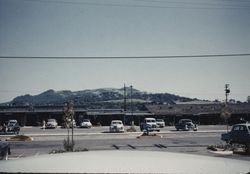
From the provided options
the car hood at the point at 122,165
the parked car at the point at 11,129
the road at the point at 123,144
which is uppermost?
the car hood at the point at 122,165

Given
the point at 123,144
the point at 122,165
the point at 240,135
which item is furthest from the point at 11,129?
the point at 122,165

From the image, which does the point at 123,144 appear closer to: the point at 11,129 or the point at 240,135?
the point at 240,135

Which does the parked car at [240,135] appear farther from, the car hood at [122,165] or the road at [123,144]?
the car hood at [122,165]

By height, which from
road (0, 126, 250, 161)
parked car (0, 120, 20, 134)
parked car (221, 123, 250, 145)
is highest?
parked car (221, 123, 250, 145)

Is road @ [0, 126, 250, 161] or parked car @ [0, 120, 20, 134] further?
parked car @ [0, 120, 20, 134]

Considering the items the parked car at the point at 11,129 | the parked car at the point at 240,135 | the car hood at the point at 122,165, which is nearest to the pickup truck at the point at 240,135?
the parked car at the point at 240,135

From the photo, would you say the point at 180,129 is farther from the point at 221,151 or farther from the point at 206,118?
the point at 221,151

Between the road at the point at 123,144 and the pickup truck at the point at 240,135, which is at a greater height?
the pickup truck at the point at 240,135

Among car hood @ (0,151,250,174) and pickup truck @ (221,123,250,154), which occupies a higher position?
car hood @ (0,151,250,174)

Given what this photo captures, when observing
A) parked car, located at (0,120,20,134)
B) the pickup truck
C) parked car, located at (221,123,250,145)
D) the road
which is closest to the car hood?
the road

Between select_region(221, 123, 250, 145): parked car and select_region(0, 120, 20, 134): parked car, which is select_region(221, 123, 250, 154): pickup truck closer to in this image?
select_region(221, 123, 250, 145): parked car

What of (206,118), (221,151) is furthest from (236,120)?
(221,151)
